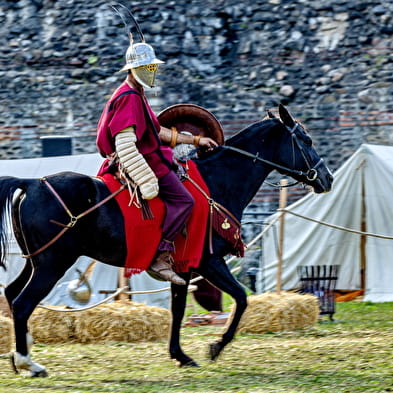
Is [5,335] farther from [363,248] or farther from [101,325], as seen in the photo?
[363,248]

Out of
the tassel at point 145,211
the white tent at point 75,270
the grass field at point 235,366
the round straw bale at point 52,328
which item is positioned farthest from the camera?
the white tent at point 75,270

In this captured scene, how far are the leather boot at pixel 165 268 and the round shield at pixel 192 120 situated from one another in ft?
3.82

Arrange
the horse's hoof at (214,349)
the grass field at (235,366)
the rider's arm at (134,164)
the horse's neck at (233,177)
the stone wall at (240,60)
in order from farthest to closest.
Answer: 1. the stone wall at (240,60)
2. the horse's neck at (233,177)
3. the horse's hoof at (214,349)
4. the rider's arm at (134,164)
5. the grass field at (235,366)

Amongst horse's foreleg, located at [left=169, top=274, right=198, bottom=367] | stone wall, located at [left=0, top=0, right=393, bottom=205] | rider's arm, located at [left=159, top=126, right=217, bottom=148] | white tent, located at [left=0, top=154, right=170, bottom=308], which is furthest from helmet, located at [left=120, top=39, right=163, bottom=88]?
stone wall, located at [left=0, top=0, right=393, bottom=205]

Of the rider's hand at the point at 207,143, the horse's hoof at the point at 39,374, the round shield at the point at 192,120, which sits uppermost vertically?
the round shield at the point at 192,120

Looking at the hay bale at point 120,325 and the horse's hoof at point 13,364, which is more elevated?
the horse's hoof at point 13,364

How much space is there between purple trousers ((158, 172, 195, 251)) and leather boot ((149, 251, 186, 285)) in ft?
0.30

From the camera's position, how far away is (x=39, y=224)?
21.8 feet

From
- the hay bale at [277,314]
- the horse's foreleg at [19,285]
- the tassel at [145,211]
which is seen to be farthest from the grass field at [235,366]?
the tassel at [145,211]

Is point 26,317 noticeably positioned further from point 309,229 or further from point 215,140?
point 309,229

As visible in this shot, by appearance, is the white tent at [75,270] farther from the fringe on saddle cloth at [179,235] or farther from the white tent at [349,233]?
the fringe on saddle cloth at [179,235]

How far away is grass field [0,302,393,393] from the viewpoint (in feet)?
20.5

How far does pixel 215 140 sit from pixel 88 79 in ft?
29.1

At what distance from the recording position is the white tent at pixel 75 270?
36.6 ft
